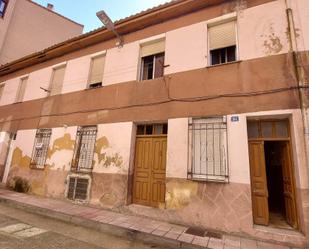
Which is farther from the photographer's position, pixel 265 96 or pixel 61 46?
pixel 61 46

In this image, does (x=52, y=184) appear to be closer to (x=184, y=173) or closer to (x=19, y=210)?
(x=19, y=210)

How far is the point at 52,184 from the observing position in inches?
301

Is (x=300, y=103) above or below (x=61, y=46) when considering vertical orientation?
below

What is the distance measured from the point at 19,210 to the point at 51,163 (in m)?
2.00

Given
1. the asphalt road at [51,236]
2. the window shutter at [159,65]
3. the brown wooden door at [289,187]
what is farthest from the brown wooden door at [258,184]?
the window shutter at [159,65]

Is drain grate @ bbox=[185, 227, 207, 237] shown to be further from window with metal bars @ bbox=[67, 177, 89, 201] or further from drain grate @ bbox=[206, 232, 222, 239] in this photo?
window with metal bars @ bbox=[67, 177, 89, 201]

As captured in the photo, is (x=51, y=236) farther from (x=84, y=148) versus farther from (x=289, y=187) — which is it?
(x=289, y=187)

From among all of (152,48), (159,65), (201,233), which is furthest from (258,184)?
(152,48)

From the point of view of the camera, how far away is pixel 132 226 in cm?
487

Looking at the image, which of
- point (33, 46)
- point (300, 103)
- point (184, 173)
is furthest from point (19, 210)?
point (33, 46)

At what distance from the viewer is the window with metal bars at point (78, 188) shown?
687 cm

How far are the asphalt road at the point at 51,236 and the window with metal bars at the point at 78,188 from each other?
52.9 inches


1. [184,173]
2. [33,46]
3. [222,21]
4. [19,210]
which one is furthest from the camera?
[33,46]

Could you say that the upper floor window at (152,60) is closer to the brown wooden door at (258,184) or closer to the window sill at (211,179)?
the window sill at (211,179)
